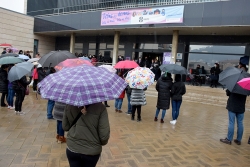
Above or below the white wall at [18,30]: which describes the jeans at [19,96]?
below

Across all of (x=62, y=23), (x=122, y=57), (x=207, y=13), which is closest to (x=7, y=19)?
(x=62, y=23)

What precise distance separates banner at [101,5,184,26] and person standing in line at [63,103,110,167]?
12235 millimetres

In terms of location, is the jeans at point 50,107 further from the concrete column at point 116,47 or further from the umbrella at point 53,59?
the concrete column at point 116,47

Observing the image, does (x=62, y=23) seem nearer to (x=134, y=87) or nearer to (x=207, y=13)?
(x=207, y=13)

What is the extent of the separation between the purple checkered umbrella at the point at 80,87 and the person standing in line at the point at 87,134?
0.24 m

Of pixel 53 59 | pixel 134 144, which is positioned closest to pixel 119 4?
pixel 53 59

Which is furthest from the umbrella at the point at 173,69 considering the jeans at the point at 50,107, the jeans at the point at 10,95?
the jeans at the point at 10,95

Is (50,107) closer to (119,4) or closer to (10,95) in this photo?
(10,95)

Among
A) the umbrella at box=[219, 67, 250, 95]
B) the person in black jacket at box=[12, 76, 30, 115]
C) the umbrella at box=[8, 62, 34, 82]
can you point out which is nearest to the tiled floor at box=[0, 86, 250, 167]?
the person in black jacket at box=[12, 76, 30, 115]

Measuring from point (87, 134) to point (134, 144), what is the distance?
7.99ft

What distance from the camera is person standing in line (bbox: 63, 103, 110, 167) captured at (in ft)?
7.39

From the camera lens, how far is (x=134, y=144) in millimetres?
4520

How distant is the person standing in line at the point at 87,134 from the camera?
2.25 metres

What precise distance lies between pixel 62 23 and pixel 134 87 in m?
15.4
